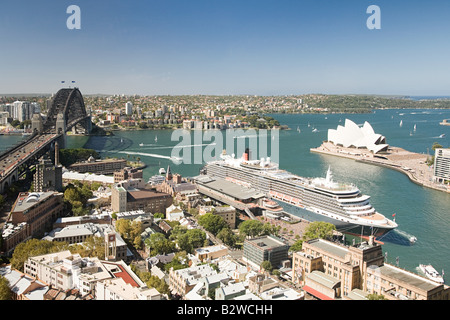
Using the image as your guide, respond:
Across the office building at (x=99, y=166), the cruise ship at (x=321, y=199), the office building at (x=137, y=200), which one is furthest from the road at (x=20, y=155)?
the cruise ship at (x=321, y=199)

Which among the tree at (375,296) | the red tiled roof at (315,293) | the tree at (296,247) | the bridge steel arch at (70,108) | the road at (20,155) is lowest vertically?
the red tiled roof at (315,293)

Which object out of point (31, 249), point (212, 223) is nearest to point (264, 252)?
point (212, 223)

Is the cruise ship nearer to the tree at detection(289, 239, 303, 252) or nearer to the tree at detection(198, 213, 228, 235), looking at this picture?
the tree at detection(289, 239, 303, 252)

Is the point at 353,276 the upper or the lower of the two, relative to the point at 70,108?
lower

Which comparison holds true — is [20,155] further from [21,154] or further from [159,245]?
[159,245]

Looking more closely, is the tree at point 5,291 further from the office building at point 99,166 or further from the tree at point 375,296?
the office building at point 99,166

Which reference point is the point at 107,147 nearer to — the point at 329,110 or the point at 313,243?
the point at 313,243
